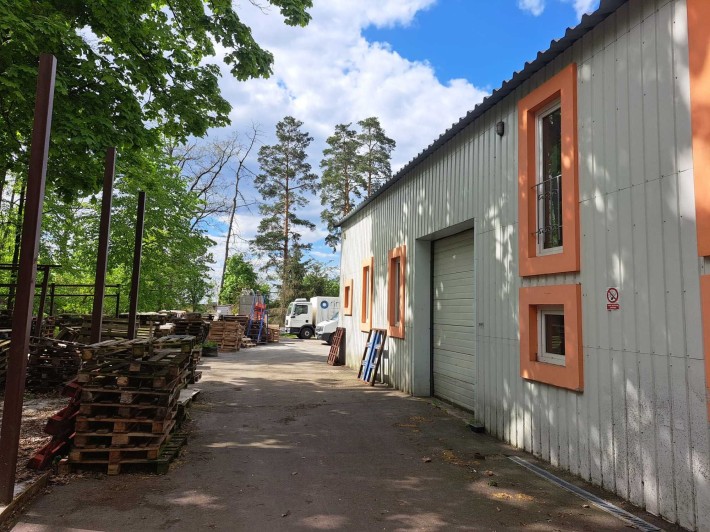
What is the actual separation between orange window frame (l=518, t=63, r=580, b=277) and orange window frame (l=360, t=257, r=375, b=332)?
7877mm

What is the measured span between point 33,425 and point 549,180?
7.81 m

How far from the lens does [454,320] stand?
944 centimetres

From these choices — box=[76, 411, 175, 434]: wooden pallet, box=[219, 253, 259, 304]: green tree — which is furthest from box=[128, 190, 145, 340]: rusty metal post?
box=[219, 253, 259, 304]: green tree

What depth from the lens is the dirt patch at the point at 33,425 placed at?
4738 millimetres

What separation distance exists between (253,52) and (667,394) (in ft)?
29.1

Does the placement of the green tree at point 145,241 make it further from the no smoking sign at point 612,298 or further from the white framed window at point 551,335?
the no smoking sign at point 612,298

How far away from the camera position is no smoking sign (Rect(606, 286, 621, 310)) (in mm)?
4648

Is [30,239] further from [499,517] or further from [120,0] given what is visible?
[120,0]

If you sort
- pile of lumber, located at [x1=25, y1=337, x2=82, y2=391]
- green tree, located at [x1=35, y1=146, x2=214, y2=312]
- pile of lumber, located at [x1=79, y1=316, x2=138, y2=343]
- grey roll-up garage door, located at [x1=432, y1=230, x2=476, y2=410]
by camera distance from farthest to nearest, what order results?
green tree, located at [x1=35, y1=146, x2=214, y2=312] < pile of lumber, located at [x1=79, y1=316, x2=138, y2=343] < pile of lumber, located at [x1=25, y1=337, x2=82, y2=391] < grey roll-up garage door, located at [x1=432, y1=230, x2=476, y2=410]

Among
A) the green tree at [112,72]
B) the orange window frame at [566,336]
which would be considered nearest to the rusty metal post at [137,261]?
the green tree at [112,72]

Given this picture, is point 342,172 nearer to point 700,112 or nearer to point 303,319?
point 303,319

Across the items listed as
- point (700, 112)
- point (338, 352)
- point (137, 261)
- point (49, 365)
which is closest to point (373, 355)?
point (338, 352)

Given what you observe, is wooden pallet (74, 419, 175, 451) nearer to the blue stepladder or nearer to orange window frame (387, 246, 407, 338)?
orange window frame (387, 246, 407, 338)

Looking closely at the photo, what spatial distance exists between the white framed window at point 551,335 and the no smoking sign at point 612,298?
2.90 ft
